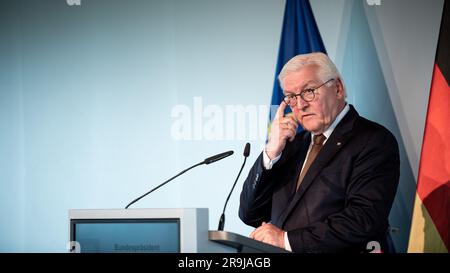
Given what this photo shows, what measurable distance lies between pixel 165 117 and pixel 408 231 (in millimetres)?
1798

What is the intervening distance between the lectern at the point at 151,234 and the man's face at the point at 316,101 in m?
1.17

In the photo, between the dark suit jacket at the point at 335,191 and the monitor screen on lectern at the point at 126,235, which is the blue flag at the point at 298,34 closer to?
the dark suit jacket at the point at 335,191

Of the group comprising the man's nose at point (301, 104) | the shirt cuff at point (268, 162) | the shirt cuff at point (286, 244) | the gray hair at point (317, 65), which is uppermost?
the gray hair at point (317, 65)

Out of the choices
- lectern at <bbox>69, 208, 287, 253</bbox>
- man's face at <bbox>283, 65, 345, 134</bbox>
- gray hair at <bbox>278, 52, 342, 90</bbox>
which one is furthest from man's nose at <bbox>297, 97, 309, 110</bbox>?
lectern at <bbox>69, 208, 287, 253</bbox>

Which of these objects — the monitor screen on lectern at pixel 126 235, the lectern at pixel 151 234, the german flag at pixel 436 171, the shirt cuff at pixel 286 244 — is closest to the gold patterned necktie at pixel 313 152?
the shirt cuff at pixel 286 244

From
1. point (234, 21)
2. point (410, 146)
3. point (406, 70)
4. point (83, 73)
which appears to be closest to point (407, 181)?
point (410, 146)

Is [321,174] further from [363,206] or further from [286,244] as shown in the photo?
[286,244]

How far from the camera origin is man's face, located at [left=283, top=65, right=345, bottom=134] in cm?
370

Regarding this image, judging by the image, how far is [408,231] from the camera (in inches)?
173

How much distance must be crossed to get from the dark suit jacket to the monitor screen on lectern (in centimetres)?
73

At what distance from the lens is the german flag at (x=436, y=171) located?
4.30 meters

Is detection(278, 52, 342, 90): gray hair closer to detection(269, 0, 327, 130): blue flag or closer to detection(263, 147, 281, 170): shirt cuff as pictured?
detection(263, 147, 281, 170): shirt cuff

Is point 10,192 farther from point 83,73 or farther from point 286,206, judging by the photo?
point 286,206

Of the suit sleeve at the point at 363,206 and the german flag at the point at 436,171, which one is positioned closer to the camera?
the suit sleeve at the point at 363,206
